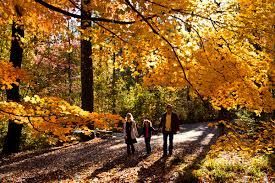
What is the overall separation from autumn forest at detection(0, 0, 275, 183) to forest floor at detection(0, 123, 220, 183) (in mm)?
30

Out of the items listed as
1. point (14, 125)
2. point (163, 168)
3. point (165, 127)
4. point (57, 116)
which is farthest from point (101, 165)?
point (14, 125)

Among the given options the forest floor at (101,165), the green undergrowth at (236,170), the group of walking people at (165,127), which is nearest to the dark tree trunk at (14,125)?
the forest floor at (101,165)

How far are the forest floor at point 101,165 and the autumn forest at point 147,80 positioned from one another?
0.03m

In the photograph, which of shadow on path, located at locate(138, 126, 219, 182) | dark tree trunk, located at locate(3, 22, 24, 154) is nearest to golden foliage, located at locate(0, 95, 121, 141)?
shadow on path, located at locate(138, 126, 219, 182)

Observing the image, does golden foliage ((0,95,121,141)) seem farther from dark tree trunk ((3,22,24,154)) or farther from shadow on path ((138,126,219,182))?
dark tree trunk ((3,22,24,154))

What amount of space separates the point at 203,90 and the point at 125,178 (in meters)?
3.47

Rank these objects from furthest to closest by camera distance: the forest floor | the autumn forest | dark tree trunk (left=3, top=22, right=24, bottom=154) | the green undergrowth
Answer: dark tree trunk (left=3, top=22, right=24, bottom=154) < the forest floor < the green undergrowth < the autumn forest

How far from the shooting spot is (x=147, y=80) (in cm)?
1492

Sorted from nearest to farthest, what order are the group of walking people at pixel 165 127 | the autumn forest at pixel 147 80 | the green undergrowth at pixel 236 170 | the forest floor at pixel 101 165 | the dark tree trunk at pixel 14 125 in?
the autumn forest at pixel 147 80, the green undergrowth at pixel 236 170, the forest floor at pixel 101 165, the group of walking people at pixel 165 127, the dark tree trunk at pixel 14 125

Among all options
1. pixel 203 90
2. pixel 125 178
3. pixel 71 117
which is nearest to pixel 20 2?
pixel 71 117

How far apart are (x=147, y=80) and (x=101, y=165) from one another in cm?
589

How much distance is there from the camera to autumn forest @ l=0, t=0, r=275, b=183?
476 cm

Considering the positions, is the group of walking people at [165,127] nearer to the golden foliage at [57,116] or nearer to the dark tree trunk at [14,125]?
the dark tree trunk at [14,125]

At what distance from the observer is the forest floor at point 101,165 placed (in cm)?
845
